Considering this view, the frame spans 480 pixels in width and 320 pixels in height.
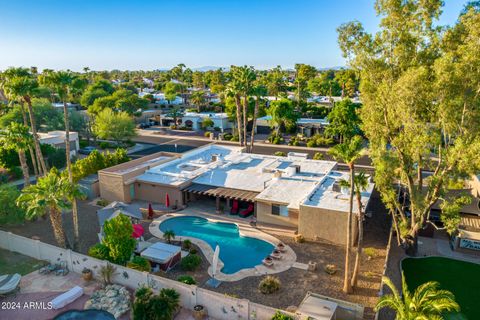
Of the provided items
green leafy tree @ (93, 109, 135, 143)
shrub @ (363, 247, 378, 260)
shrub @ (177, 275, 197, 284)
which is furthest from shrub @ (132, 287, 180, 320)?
green leafy tree @ (93, 109, 135, 143)

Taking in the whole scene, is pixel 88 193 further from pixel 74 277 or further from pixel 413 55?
pixel 413 55

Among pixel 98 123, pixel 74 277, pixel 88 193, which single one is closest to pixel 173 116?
pixel 98 123

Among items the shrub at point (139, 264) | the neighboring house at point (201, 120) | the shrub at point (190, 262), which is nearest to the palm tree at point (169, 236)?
the shrub at point (190, 262)

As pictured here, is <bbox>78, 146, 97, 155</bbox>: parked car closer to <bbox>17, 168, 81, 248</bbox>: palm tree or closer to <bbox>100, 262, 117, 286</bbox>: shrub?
<bbox>17, 168, 81, 248</bbox>: palm tree

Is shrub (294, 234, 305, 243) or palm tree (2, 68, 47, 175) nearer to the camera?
palm tree (2, 68, 47, 175)

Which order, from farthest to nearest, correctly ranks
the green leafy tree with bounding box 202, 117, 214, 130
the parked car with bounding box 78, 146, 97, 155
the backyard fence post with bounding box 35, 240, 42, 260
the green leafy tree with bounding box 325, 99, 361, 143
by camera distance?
the green leafy tree with bounding box 202, 117, 214, 130
the parked car with bounding box 78, 146, 97, 155
the green leafy tree with bounding box 325, 99, 361, 143
the backyard fence post with bounding box 35, 240, 42, 260

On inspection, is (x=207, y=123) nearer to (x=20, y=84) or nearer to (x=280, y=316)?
(x=20, y=84)

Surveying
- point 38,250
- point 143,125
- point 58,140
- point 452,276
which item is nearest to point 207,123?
point 143,125
